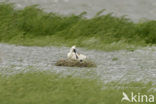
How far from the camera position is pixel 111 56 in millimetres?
16922

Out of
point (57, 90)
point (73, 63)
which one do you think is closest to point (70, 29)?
point (73, 63)

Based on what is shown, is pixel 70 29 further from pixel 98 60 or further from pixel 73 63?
pixel 73 63

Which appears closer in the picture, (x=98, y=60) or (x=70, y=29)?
(x=98, y=60)

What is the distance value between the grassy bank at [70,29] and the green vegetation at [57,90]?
8.28m

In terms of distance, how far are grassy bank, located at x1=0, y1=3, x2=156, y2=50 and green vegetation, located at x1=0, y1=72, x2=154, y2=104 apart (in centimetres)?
828

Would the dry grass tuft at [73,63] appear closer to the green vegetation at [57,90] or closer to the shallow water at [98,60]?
the shallow water at [98,60]

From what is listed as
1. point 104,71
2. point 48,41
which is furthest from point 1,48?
point 104,71

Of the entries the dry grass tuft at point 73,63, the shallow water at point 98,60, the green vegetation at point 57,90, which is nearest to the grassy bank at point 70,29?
the shallow water at point 98,60

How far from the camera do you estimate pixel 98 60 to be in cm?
1596

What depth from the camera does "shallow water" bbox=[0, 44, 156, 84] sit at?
13094mm

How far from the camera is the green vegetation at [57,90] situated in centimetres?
860

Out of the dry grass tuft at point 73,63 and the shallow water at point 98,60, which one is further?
the dry grass tuft at point 73,63

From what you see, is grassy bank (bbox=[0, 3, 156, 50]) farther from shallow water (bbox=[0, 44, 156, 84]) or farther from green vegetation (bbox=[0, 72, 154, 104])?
green vegetation (bbox=[0, 72, 154, 104])

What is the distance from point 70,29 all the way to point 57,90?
36.2 ft
